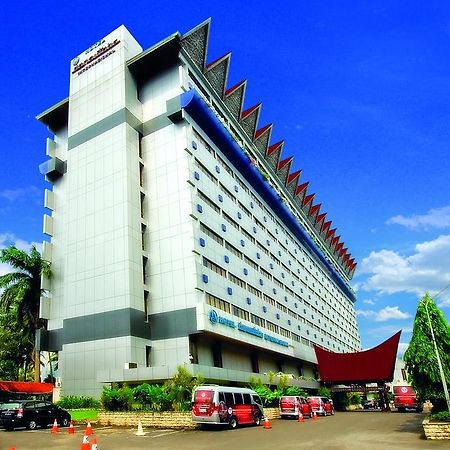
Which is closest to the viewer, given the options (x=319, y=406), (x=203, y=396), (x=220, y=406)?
(x=203, y=396)

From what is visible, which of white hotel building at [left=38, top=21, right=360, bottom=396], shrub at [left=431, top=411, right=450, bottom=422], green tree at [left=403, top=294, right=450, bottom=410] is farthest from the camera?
white hotel building at [left=38, top=21, right=360, bottom=396]

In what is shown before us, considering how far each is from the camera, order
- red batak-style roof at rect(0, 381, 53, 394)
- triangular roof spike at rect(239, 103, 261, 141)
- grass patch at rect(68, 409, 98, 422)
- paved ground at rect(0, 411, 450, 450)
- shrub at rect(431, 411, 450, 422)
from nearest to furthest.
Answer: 1. paved ground at rect(0, 411, 450, 450)
2. shrub at rect(431, 411, 450, 422)
3. grass patch at rect(68, 409, 98, 422)
4. red batak-style roof at rect(0, 381, 53, 394)
5. triangular roof spike at rect(239, 103, 261, 141)

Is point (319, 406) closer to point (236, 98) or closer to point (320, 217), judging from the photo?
point (236, 98)

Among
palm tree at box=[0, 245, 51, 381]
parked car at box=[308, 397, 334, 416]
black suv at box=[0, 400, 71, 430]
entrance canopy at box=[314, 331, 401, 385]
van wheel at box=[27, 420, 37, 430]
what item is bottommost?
parked car at box=[308, 397, 334, 416]

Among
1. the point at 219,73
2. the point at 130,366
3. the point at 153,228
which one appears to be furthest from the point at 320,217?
the point at 130,366

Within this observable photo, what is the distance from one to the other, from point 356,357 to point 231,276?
27876 millimetres

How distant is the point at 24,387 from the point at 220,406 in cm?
2719

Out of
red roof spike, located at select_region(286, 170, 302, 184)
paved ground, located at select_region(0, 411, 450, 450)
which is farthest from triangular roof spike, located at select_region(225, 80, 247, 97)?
paved ground, located at select_region(0, 411, 450, 450)

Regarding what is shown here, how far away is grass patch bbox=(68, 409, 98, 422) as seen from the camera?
1425 inches

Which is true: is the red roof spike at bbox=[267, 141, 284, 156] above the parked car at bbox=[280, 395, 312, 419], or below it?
above

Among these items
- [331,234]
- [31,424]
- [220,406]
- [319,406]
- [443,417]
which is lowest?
[319,406]

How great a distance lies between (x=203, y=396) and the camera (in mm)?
25688

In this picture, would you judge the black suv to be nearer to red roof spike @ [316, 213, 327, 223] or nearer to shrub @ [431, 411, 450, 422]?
shrub @ [431, 411, 450, 422]

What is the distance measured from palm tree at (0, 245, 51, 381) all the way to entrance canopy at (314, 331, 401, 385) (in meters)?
42.8
